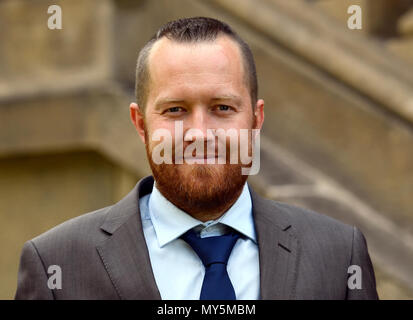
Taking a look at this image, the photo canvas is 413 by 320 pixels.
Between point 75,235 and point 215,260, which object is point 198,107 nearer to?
point 215,260

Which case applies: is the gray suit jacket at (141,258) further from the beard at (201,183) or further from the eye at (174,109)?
the eye at (174,109)

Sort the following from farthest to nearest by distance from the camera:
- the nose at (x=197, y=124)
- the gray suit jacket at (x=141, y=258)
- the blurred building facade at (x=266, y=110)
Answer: the blurred building facade at (x=266, y=110) → the gray suit jacket at (x=141, y=258) → the nose at (x=197, y=124)

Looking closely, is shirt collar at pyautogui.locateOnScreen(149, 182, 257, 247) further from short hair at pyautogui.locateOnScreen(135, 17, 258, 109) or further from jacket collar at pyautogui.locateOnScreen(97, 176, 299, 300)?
short hair at pyautogui.locateOnScreen(135, 17, 258, 109)

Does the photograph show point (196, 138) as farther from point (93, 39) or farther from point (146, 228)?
point (93, 39)

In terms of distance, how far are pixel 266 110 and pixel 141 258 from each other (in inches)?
159

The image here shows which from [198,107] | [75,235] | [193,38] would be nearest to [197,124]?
[198,107]

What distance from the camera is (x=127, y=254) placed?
2.81 metres

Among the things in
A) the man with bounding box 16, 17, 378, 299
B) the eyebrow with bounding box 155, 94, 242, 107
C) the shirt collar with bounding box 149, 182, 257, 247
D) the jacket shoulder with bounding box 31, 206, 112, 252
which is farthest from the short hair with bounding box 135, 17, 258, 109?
the jacket shoulder with bounding box 31, 206, 112, 252

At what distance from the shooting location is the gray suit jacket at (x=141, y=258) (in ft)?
9.05

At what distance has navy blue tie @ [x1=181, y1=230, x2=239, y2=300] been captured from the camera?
271cm

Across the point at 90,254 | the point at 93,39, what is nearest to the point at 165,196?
the point at 90,254

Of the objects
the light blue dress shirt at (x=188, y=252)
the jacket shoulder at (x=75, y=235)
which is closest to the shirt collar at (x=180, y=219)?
the light blue dress shirt at (x=188, y=252)

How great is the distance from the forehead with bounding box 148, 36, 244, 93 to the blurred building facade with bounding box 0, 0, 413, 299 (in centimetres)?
329

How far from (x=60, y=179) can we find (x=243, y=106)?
185 inches
